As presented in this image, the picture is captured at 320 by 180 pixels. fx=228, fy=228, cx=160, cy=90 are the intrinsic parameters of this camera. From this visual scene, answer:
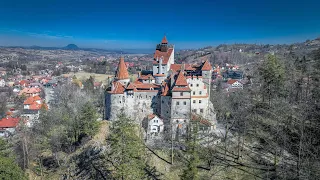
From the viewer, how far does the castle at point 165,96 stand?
40.6 m

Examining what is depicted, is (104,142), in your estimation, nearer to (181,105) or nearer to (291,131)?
(181,105)

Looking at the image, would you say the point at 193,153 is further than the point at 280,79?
No

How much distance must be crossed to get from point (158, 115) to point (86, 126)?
13.4 meters

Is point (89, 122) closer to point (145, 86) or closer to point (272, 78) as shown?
point (145, 86)

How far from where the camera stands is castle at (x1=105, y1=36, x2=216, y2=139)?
40.6 metres

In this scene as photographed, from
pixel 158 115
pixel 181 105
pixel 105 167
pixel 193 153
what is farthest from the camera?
pixel 158 115

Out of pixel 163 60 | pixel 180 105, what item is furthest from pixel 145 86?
pixel 180 105

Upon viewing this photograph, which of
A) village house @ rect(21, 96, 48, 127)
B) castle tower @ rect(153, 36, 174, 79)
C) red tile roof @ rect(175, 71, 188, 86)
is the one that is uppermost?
castle tower @ rect(153, 36, 174, 79)

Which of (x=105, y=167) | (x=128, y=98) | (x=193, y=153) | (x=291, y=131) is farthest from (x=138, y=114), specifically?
(x=291, y=131)

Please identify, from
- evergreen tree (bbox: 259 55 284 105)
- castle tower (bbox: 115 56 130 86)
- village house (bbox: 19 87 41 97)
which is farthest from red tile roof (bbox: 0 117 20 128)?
evergreen tree (bbox: 259 55 284 105)

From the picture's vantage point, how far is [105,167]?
1433 inches

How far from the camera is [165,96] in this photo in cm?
4194

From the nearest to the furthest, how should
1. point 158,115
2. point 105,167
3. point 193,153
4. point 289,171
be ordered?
point 193,153 < point 289,171 < point 105,167 < point 158,115

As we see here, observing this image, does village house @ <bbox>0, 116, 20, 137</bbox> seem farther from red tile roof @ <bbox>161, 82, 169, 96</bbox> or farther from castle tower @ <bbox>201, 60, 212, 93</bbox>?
castle tower @ <bbox>201, 60, 212, 93</bbox>
